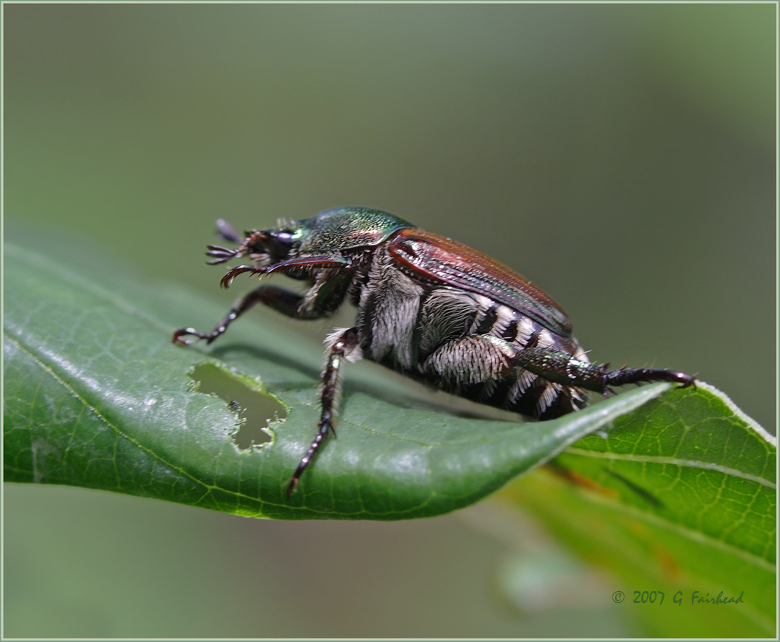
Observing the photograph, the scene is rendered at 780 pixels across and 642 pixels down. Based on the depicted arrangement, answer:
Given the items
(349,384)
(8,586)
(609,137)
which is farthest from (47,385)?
(609,137)

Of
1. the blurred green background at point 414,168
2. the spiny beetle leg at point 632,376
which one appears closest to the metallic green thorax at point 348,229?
the spiny beetle leg at point 632,376

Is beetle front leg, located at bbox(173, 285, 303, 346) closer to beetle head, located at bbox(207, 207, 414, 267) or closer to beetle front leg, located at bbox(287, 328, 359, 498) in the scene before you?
beetle head, located at bbox(207, 207, 414, 267)

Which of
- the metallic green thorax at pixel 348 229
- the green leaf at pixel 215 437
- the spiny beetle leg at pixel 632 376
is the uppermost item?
the metallic green thorax at pixel 348 229

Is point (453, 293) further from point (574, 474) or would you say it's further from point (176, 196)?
point (176, 196)

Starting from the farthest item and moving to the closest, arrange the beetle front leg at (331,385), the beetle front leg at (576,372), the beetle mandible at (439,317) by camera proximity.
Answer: the beetle mandible at (439,317), the beetle front leg at (576,372), the beetle front leg at (331,385)

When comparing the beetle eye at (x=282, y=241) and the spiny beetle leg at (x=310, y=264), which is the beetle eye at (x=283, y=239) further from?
the spiny beetle leg at (x=310, y=264)

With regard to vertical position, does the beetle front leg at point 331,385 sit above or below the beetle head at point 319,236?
below
